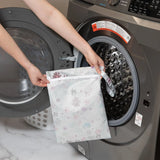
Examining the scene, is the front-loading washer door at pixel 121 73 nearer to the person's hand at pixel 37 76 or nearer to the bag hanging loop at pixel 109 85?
the bag hanging loop at pixel 109 85

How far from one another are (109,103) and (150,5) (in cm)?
45

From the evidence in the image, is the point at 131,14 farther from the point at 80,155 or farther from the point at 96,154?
the point at 80,155

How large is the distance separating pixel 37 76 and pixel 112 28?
0.36 m

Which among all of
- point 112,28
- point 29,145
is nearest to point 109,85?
point 112,28

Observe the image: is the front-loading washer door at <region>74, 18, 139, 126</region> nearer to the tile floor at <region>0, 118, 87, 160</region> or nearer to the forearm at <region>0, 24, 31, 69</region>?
the forearm at <region>0, 24, 31, 69</region>

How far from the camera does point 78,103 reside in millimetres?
1127

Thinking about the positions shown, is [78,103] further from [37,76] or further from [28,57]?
[28,57]

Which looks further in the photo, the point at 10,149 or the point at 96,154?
the point at 10,149

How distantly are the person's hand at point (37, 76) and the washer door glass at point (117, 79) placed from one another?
0.19m

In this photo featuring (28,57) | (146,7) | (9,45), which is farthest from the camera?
(28,57)

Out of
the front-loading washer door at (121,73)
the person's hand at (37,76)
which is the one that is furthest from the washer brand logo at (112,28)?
the person's hand at (37,76)

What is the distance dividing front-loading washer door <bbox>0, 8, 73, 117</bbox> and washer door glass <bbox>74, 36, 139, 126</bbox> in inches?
4.3

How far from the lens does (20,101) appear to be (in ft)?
4.28

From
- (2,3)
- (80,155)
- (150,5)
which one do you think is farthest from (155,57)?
(2,3)
